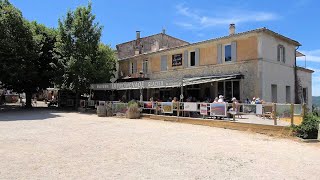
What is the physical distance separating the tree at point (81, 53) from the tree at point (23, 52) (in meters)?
1.87

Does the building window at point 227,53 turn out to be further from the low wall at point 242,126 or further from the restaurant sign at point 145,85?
the low wall at point 242,126

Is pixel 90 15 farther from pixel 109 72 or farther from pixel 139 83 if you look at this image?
pixel 139 83

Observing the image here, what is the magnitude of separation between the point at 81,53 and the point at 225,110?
56.3ft

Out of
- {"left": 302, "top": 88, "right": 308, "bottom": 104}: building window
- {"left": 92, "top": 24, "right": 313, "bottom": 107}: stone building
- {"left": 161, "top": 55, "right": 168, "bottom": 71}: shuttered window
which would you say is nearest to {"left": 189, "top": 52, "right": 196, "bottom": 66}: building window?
{"left": 92, "top": 24, "right": 313, "bottom": 107}: stone building

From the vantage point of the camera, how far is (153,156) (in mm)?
8633

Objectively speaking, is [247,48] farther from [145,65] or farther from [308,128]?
[145,65]

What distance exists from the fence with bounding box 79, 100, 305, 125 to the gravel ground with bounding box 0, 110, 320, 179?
4.59 ft

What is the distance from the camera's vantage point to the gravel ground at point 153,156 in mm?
6859

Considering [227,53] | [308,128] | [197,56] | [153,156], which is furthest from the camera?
[197,56]

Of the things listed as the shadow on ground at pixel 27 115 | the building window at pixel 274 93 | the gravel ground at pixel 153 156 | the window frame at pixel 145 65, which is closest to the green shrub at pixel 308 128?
the gravel ground at pixel 153 156

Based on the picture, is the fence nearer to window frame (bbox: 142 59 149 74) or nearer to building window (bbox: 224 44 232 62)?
building window (bbox: 224 44 232 62)

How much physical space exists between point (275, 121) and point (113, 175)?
911cm

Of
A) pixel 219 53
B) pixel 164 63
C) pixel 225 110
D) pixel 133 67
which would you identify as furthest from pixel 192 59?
pixel 225 110

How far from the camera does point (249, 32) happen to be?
21156mm
